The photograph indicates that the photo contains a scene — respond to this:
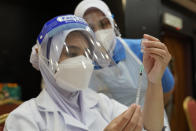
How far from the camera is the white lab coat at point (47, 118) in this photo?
0.95 metres

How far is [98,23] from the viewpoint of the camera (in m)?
1.26

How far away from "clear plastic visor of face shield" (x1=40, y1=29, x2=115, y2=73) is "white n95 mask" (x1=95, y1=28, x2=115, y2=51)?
14cm

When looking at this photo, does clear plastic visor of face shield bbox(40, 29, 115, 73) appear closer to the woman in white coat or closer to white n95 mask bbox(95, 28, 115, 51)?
the woman in white coat

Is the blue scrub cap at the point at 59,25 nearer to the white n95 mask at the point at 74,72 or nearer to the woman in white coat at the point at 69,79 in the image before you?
the woman in white coat at the point at 69,79

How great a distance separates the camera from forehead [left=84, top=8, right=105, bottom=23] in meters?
1.27

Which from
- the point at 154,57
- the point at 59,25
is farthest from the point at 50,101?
the point at 154,57

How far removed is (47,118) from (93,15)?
0.55m

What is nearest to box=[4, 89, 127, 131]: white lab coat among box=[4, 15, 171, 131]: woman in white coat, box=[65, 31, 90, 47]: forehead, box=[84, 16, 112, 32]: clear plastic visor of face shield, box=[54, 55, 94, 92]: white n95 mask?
box=[4, 15, 171, 131]: woman in white coat

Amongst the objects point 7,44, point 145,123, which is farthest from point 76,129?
point 7,44

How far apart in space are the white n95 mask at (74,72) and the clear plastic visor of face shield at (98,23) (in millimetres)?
267

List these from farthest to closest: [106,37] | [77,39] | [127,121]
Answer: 1. [106,37]
2. [77,39]
3. [127,121]

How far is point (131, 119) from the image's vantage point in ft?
2.80

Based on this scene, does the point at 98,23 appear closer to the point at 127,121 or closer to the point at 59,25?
the point at 59,25

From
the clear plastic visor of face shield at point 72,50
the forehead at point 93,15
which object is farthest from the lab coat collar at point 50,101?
the forehead at point 93,15
